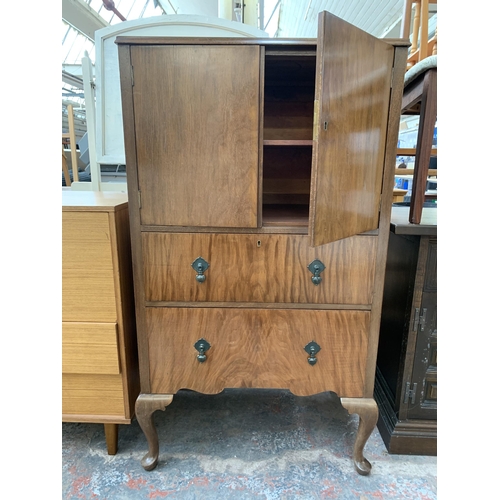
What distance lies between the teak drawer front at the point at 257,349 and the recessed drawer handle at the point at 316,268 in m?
0.10

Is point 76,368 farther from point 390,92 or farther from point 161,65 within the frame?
point 390,92

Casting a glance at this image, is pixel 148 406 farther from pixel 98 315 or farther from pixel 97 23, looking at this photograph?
pixel 97 23

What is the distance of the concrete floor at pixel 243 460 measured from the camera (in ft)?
3.21

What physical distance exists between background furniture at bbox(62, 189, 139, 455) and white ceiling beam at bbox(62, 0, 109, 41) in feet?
14.9

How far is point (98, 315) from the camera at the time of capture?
948mm

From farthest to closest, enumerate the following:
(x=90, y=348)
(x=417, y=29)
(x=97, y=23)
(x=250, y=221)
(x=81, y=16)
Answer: (x=97, y=23), (x=81, y=16), (x=417, y=29), (x=90, y=348), (x=250, y=221)

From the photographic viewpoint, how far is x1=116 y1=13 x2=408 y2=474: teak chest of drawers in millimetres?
748

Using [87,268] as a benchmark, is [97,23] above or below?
above

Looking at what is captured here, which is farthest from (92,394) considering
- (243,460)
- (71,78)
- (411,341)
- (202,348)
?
(71,78)

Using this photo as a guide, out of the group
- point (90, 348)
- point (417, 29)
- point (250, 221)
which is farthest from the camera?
point (417, 29)

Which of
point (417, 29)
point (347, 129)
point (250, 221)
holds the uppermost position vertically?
point (417, 29)

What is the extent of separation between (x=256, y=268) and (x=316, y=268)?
163 millimetres

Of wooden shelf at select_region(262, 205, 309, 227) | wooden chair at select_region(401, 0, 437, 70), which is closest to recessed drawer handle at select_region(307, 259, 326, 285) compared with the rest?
wooden shelf at select_region(262, 205, 309, 227)

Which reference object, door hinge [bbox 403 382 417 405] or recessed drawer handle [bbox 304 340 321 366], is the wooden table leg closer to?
recessed drawer handle [bbox 304 340 321 366]
